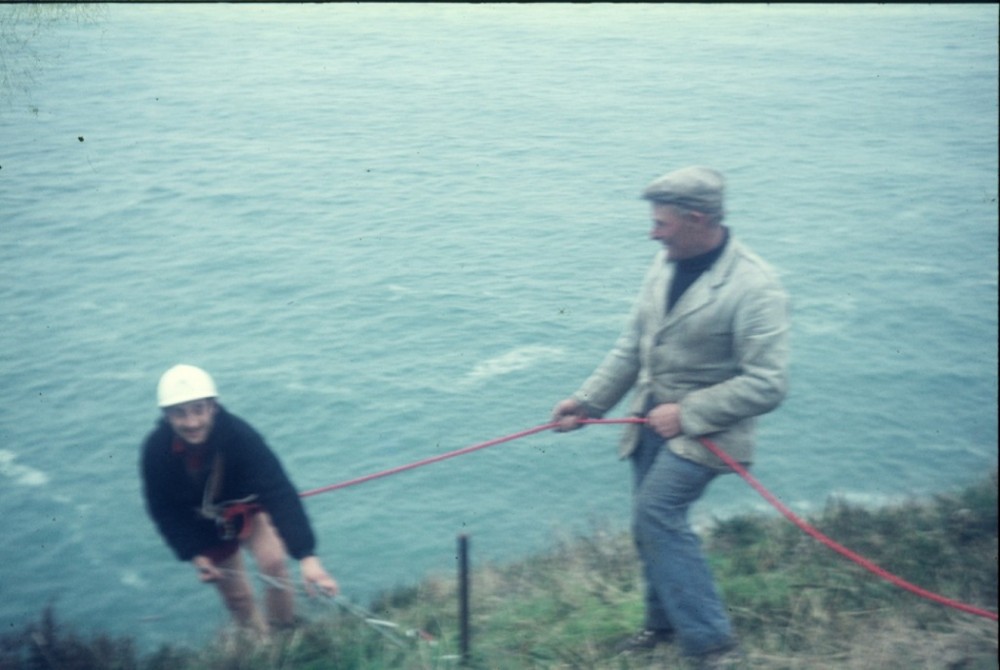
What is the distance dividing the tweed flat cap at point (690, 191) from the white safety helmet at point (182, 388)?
226 cm

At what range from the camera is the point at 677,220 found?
14.3 feet

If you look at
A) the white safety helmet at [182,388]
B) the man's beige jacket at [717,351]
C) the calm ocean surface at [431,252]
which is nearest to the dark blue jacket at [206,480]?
the white safety helmet at [182,388]

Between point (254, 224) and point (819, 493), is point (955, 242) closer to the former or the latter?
point (819, 493)

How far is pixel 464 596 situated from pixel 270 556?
1.34 m

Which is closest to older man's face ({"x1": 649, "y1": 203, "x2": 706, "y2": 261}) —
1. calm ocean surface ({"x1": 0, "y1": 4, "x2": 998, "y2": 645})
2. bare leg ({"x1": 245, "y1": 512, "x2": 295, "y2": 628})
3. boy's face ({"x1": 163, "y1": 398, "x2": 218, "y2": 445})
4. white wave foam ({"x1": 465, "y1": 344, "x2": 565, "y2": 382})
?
boy's face ({"x1": 163, "y1": 398, "x2": 218, "y2": 445})

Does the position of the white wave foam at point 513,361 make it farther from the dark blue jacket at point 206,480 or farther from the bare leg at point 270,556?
the dark blue jacket at point 206,480

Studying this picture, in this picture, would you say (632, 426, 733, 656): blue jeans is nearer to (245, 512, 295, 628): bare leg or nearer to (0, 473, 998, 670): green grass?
(0, 473, 998, 670): green grass

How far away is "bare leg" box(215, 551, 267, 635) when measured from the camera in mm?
5539

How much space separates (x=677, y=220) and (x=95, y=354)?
16.5 meters

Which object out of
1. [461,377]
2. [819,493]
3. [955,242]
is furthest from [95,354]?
[955,242]

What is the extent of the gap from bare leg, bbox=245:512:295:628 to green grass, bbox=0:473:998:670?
223mm

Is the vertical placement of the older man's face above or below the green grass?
above

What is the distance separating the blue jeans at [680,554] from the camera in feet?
14.5

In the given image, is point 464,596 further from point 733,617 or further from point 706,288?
point 706,288
